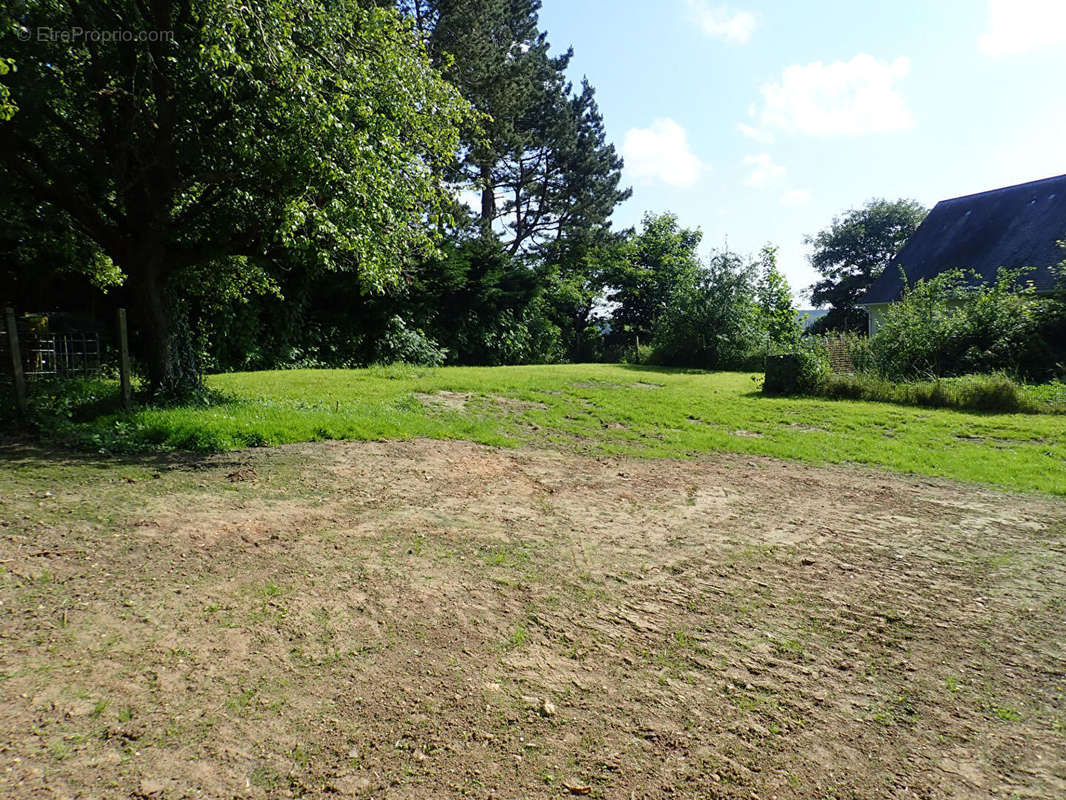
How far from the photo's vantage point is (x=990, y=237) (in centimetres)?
2738

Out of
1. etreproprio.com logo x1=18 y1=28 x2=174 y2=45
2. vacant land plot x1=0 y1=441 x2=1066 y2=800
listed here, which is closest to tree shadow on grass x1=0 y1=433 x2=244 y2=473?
vacant land plot x1=0 y1=441 x2=1066 y2=800

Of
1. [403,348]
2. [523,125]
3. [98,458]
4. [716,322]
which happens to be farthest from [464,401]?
[523,125]

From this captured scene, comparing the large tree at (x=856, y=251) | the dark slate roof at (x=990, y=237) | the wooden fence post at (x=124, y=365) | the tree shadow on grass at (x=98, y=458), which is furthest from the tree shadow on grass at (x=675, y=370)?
the large tree at (x=856, y=251)

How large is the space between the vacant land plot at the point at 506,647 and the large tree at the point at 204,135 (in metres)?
4.57

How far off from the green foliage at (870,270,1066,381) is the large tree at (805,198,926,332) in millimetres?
33197

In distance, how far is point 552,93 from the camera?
101ft

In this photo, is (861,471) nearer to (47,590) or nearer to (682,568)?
(682,568)

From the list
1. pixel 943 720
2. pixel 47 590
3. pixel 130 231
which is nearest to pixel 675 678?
pixel 943 720

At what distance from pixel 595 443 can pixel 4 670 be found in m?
6.81

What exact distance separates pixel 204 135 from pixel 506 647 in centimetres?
887

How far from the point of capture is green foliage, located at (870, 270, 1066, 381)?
15.4m

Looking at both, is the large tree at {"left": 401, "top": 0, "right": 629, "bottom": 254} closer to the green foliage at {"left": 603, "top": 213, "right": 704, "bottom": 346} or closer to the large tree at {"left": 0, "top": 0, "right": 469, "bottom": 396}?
the green foliage at {"left": 603, "top": 213, "right": 704, "bottom": 346}

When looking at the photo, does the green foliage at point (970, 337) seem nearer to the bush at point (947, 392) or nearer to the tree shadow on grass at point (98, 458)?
the bush at point (947, 392)

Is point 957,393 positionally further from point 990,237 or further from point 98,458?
point 990,237
